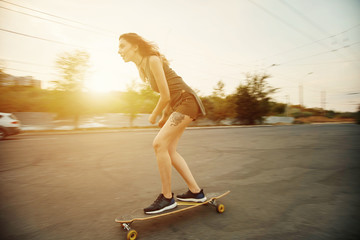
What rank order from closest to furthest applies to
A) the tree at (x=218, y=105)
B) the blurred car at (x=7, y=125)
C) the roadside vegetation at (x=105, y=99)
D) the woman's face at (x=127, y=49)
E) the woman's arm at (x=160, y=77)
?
the woman's arm at (x=160, y=77) < the woman's face at (x=127, y=49) < the blurred car at (x=7, y=125) < the roadside vegetation at (x=105, y=99) < the tree at (x=218, y=105)

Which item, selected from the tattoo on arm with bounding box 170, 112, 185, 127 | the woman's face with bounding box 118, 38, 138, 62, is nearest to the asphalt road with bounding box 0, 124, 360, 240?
the tattoo on arm with bounding box 170, 112, 185, 127

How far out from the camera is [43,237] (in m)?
1.86

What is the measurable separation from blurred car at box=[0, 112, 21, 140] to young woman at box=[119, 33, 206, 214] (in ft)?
38.1

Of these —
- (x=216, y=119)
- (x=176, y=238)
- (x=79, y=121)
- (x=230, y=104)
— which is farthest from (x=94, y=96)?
(x=176, y=238)

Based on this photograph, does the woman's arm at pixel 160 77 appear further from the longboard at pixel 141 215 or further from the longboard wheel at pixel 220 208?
the longboard wheel at pixel 220 208

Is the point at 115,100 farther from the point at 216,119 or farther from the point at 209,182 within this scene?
the point at 209,182

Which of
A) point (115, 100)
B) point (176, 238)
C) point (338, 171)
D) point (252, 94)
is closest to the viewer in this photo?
point (176, 238)

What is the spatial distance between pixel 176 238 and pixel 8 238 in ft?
4.88

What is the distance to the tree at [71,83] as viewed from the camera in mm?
17797

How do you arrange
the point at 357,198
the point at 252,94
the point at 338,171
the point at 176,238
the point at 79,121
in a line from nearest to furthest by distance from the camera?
the point at 176,238, the point at 357,198, the point at 338,171, the point at 79,121, the point at 252,94

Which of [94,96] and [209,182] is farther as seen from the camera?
[94,96]

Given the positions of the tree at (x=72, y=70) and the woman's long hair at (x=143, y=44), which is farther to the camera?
the tree at (x=72, y=70)

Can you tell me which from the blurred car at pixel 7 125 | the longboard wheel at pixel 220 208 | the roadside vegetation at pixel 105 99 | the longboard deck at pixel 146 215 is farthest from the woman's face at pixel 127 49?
the roadside vegetation at pixel 105 99

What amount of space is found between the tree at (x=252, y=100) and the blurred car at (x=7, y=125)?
84.7ft
